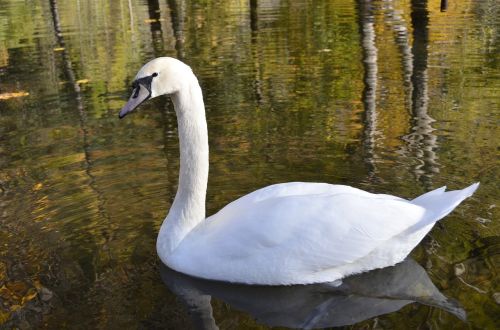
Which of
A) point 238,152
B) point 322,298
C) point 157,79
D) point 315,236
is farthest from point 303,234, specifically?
point 238,152

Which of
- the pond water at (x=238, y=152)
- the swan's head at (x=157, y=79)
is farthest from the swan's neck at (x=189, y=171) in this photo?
the pond water at (x=238, y=152)

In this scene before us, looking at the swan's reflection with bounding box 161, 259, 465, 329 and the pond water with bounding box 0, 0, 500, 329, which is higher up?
the pond water with bounding box 0, 0, 500, 329

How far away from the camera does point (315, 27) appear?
17438 mm

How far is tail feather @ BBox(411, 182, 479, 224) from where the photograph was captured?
4.57 metres

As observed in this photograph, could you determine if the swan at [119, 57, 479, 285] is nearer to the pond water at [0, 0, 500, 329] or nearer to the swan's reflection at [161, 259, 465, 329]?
the swan's reflection at [161, 259, 465, 329]

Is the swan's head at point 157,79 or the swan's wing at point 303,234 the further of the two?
the swan's head at point 157,79

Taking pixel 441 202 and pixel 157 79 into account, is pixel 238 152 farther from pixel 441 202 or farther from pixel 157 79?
pixel 441 202

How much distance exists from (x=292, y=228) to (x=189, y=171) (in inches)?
37.8

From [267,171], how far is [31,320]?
119 inches

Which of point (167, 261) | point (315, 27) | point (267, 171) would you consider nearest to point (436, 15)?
point (315, 27)

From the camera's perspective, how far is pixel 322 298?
15.0 feet

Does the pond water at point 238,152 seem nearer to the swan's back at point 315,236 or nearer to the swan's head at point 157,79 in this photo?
the swan's back at point 315,236

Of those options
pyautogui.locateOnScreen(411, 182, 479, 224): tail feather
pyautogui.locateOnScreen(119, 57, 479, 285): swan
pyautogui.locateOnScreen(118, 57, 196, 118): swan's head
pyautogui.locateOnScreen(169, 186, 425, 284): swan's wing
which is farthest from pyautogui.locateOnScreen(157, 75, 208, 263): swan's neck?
pyautogui.locateOnScreen(411, 182, 479, 224): tail feather

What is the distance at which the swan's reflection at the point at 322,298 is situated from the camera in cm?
432
